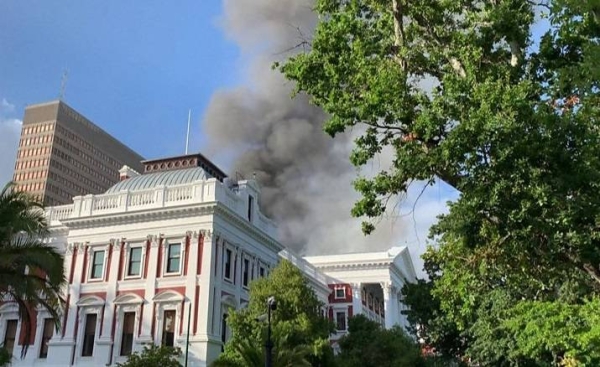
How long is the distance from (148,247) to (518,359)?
74.0 ft

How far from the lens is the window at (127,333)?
3612 centimetres

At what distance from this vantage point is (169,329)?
35500 millimetres

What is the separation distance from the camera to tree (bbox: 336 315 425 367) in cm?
3506

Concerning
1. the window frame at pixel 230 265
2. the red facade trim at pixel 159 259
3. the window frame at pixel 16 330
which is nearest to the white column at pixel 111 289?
the red facade trim at pixel 159 259

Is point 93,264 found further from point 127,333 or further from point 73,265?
point 127,333

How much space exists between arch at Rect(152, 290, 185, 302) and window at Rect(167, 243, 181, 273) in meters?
1.45

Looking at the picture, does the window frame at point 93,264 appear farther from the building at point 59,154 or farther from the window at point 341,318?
the building at point 59,154

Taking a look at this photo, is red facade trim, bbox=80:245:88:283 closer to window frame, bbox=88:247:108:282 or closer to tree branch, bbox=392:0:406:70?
window frame, bbox=88:247:108:282

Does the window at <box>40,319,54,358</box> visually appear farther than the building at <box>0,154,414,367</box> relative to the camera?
Yes

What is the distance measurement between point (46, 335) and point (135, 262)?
25.5 feet

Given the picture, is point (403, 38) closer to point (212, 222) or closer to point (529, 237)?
point (529, 237)

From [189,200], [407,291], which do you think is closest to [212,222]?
[189,200]

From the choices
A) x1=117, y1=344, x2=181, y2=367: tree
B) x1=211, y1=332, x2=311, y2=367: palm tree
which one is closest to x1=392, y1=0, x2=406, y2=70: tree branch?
x1=211, y1=332, x2=311, y2=367: palm tree

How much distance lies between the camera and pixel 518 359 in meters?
27.0
